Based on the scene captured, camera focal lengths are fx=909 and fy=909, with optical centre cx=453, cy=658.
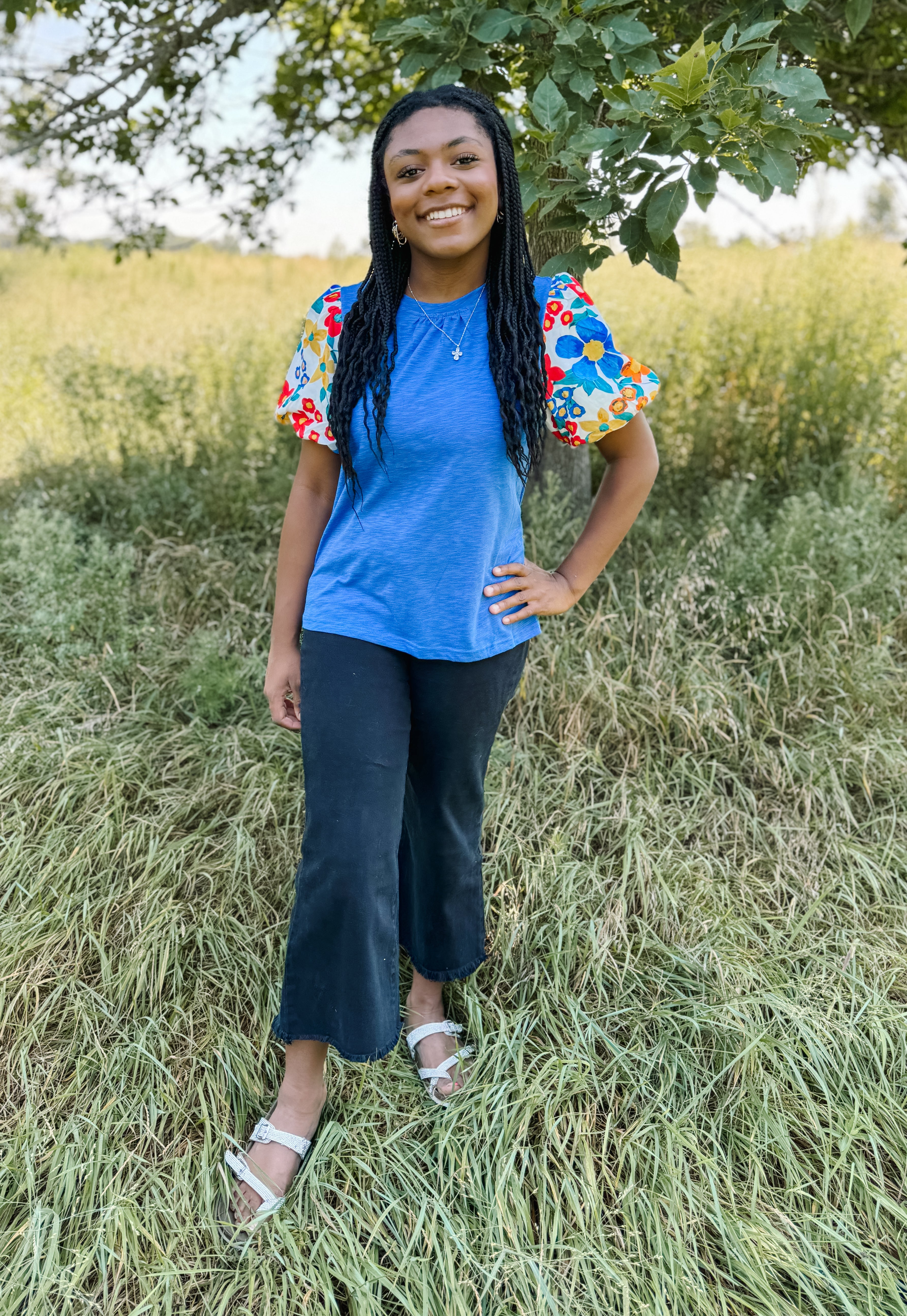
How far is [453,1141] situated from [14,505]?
3.47m

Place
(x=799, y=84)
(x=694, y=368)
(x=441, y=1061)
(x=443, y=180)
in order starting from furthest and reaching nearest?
(x=694, y=368), (x=441, y=1061), (x=799, y=84), (x=443, y=180)

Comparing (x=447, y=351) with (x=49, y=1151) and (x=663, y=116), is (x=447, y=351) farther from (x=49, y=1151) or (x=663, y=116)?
(x=49, y=1151)

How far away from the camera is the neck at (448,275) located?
1.70 metres

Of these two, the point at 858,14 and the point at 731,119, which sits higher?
the point at 858,14

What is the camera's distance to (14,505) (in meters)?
4.15

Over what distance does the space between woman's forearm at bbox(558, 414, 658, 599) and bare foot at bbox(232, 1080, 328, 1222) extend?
117 centimetres

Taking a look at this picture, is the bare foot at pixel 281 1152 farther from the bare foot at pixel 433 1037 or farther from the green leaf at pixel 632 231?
the green leaf at pixel 632 231

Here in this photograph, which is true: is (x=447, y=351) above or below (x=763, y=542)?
above

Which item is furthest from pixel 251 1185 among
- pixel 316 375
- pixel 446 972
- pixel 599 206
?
pixel 599 206

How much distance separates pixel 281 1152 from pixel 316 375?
Answer: 1531 millimetres

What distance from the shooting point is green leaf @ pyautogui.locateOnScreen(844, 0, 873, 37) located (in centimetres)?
210

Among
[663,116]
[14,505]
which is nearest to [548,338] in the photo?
[663,116]

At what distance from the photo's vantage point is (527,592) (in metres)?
1.76

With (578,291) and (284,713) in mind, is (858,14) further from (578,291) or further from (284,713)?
(284,713)
